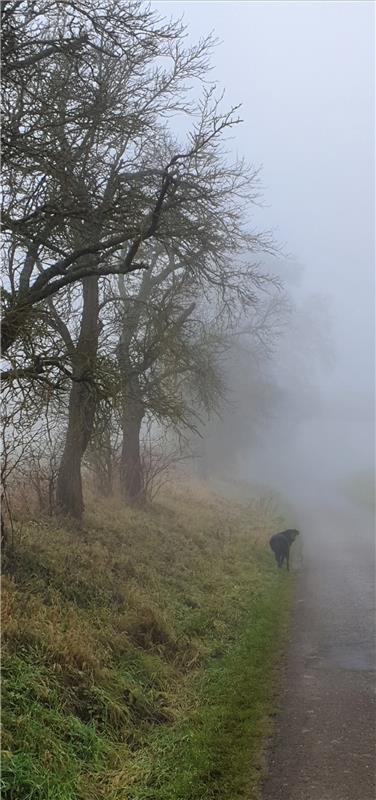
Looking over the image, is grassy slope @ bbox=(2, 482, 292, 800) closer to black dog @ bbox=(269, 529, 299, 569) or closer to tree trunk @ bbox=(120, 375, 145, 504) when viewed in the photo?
black dog @ bbox=(269, 529, 299, 569)

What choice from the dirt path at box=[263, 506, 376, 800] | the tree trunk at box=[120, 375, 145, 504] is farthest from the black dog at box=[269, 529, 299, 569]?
the tree trunk at box=[120, 375, 145, 504]

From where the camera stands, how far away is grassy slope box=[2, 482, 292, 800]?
5145mm

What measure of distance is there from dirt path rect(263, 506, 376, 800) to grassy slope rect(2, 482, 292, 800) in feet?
0.91

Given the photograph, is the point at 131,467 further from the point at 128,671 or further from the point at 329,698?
the point at 329,698

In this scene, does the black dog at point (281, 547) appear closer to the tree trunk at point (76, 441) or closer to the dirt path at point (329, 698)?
the dirt path at point (329, 698)

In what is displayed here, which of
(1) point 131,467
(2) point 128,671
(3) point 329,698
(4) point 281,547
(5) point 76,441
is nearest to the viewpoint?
(2) point 128,671

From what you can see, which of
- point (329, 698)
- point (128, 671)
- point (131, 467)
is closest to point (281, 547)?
point (131, 467)

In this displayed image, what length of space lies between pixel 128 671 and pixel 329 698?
232 cm

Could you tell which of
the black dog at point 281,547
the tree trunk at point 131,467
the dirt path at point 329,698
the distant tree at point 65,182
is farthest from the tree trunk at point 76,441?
the black dog at point 281,547

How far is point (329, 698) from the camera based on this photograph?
24.0 feet

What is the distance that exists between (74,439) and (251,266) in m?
6.98

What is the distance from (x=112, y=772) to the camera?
208 inches

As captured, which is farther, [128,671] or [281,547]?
[281,547]

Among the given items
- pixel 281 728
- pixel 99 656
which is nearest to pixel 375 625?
pixel 281 728
